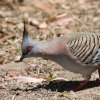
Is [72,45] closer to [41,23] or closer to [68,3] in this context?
[41,23]

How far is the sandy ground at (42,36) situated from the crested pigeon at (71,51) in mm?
400

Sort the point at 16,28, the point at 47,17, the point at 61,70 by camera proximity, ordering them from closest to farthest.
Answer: the point at 61,70 < the point at 16,28 < the point at 47,17

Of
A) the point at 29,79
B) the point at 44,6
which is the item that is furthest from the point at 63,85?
the point at 44,6

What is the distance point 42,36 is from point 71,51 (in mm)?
A: 3026

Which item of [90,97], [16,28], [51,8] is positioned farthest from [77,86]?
[51,8]

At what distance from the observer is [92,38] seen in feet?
23.3

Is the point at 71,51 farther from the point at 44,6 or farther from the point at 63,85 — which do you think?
the point at 44,6

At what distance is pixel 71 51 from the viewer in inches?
272

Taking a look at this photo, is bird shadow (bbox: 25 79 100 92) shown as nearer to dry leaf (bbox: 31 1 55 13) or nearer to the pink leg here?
Result: the pink leg

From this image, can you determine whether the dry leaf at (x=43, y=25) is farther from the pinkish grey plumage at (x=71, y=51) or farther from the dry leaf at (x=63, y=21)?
the pinkish grey plumage at (x=71, y=51)

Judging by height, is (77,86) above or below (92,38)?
below

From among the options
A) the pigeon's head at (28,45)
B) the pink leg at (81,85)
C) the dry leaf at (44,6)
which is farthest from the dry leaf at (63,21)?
the pigeon's head at (28,45)

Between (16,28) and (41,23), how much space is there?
59cm

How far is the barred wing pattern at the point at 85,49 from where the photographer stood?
6.93m
